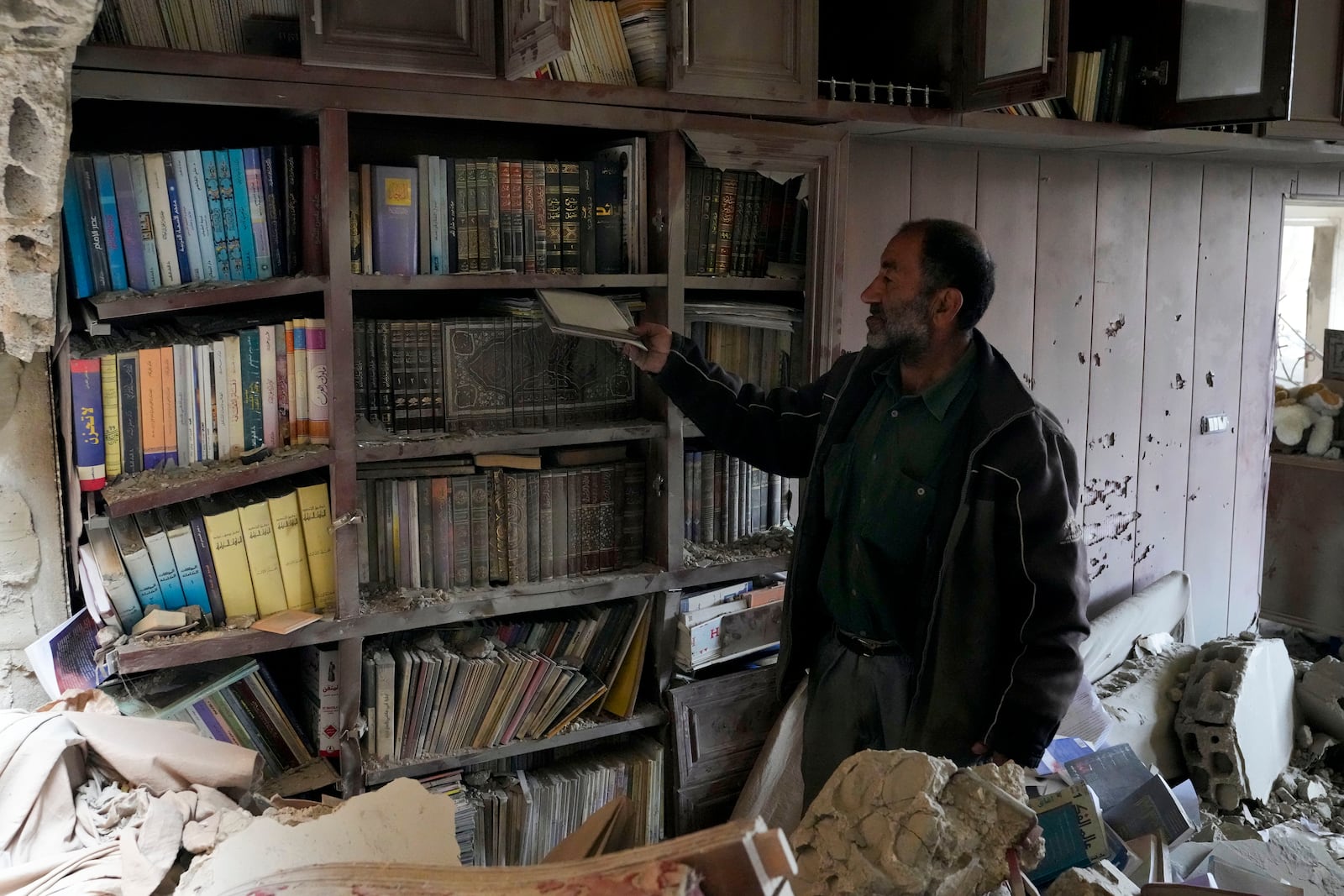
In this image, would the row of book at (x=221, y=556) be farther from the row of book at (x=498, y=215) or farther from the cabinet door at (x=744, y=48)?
the cabinet door at (x=744, y=48)

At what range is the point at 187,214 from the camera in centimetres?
198

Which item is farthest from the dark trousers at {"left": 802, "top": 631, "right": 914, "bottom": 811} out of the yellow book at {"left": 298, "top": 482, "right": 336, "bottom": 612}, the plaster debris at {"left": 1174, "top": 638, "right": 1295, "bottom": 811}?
the plaster debris at {"left": 1174, "top": 638, "right": 1295, "bottom": 811}

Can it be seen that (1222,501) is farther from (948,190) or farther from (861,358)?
(861,358)

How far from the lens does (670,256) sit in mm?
2367

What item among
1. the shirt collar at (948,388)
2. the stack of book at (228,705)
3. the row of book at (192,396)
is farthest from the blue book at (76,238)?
the shirt collar at (948,388)

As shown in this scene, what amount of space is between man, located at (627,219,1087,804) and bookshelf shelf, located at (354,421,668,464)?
143 mm

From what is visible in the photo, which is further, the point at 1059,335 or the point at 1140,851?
the point at 1059,335

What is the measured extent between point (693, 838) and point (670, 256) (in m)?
1.55

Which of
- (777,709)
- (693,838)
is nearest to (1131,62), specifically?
(777,709)

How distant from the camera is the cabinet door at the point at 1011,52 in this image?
7.52 feet

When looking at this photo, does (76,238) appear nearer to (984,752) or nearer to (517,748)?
(517,748)

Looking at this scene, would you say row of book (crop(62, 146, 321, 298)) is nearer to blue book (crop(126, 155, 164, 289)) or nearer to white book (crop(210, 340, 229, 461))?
blue book (crop(126, 155, 164, 289))

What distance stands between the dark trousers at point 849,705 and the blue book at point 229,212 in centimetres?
141

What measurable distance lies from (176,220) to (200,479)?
18.7 inches
